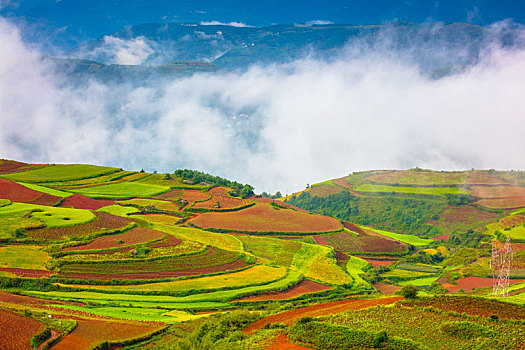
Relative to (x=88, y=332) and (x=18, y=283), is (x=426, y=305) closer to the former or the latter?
(x=88, y=332)

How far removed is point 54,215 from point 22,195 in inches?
751

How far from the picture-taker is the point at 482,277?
268ft

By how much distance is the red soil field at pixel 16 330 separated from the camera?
114ft

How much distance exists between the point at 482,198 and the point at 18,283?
398 ft

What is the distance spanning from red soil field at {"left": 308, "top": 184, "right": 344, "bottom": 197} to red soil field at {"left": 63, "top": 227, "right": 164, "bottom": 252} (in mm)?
102262

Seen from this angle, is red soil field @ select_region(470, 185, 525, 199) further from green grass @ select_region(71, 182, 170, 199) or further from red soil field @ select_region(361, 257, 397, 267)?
green grass @ select_region(71, 182, 170, 199)

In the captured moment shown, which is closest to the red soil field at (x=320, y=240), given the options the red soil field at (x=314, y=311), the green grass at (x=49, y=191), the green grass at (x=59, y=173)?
the red soil field at (x=314, y=311)

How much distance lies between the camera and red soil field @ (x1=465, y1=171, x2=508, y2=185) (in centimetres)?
15014

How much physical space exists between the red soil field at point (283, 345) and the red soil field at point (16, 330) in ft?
54.4

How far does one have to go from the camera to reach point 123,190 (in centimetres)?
11819

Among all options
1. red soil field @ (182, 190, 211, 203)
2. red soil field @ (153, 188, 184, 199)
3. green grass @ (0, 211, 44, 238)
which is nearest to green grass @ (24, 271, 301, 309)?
green grass @ (0, 211, 44, 238)

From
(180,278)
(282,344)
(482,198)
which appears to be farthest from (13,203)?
(482,198)

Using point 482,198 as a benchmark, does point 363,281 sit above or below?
below

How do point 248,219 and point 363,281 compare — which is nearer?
point 363,281
